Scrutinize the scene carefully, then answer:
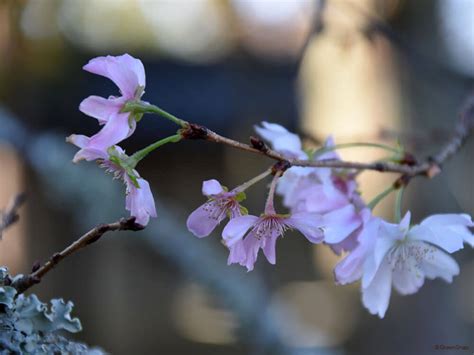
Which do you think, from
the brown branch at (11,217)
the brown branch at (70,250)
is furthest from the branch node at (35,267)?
the brown branch at (11,217)

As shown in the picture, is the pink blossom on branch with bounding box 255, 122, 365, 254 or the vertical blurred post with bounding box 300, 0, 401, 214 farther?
the vertical blurred post with bounding box 300, 0, 401, 214

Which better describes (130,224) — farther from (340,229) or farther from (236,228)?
(340,229)

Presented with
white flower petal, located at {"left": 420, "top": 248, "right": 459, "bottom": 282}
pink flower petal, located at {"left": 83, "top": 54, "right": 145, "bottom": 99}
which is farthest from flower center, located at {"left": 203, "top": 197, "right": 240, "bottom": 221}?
white flower petal, located at {"left": 420, "top": 248, "right": 459, "bottom": 282}

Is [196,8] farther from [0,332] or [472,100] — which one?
[0,332]

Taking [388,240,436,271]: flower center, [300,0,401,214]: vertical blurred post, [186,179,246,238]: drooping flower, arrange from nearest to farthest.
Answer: [186,179,246,238]: drooping flower → [388,240,436,271]: flower center → [300,0,401,214]: vertical blurred post

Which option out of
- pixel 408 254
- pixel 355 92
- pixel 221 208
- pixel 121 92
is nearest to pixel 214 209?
pixel 221 208

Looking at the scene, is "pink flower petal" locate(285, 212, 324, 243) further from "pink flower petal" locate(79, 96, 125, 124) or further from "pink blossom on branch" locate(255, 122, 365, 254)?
"pink flower petal" locate(79, 96, 125, 124)
